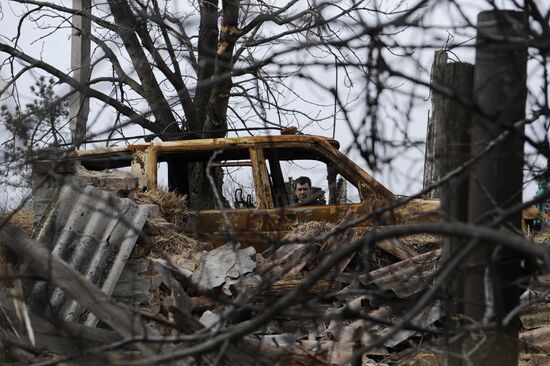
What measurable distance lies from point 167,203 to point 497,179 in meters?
5.23

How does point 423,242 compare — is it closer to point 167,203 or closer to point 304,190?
point 304,190

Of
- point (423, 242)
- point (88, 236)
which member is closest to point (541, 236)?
point (423, 242)

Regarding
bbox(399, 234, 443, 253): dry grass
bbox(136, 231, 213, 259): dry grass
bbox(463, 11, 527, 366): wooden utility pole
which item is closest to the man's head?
bbox(399, 234, 443, 253): dry grass

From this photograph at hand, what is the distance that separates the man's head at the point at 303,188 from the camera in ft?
29.3

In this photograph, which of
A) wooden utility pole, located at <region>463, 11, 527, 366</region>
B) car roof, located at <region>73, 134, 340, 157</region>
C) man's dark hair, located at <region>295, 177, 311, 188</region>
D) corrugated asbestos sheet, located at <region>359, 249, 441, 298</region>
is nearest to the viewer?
wooden utility pole, located at <region>463, 11, 527, 366</region>

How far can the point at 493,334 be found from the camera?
3.70 m

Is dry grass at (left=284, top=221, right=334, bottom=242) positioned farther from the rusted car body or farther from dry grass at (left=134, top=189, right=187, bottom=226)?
dry grass at (left=134, top=189, right=187, bottom=226)

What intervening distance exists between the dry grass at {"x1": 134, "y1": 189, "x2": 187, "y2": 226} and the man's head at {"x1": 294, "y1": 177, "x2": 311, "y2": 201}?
3.84ft

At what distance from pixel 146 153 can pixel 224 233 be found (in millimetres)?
5684

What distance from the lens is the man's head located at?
894cm

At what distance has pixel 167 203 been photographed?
8625 millimetres

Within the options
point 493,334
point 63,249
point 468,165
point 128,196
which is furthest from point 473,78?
point 128,196

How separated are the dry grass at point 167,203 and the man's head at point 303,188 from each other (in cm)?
117

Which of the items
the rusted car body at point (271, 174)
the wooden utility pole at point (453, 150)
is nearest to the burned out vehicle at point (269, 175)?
the rusted car body at point (271, 174)
